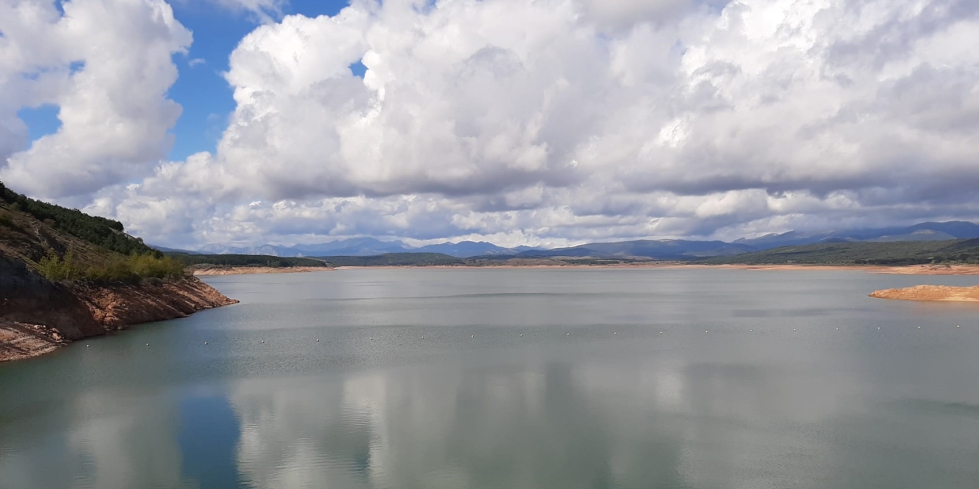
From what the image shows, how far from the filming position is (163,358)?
40938 millimetres

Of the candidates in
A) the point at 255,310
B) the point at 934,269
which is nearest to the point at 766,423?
the point at 255,310

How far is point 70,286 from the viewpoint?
51.0 m

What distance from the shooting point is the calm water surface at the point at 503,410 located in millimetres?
19234

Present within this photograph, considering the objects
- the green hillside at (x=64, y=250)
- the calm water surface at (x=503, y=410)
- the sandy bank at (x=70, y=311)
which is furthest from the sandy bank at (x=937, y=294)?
the green hillside at (x=64, y=250)

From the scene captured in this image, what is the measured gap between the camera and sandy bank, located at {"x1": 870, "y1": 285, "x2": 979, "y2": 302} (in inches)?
3019

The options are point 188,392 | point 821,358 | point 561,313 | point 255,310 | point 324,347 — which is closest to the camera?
point 188,392

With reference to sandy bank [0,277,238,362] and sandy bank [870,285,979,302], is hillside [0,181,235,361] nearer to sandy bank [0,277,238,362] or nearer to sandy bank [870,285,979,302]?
sandy bank [0,277,238,362]

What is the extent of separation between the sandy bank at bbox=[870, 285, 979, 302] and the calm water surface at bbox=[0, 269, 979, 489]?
1180 inches

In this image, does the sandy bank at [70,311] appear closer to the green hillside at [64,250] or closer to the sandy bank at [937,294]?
the green hillside at [64,250]

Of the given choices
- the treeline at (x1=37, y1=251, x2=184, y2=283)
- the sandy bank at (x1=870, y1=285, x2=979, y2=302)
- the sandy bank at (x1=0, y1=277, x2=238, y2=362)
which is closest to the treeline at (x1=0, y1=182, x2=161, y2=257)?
the treeline at (x1=37, y1=251, x2=184, y2=283)

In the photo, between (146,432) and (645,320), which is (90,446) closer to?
(146,432)

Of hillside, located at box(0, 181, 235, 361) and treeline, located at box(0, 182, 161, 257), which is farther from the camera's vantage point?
treeline, located at box(0, 182, 161, 257)

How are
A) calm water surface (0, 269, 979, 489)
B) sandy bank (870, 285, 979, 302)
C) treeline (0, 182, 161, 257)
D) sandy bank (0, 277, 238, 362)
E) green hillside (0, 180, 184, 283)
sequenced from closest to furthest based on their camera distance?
calm water surface (0, 269, 979, 489) < sandy bank (0, 277, 238, 362) < green hillside (0, 180, 184, 283) < treeline (0, 182, 161, 257) < sandy bank (870, 285, 979, 302)

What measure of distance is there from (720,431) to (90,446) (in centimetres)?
2324
